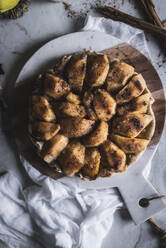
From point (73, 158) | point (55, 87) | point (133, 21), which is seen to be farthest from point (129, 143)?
point (133, 21)

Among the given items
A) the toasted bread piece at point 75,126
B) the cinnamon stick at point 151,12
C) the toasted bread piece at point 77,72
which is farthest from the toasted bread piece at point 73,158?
the cinnamon stick at point 151,12

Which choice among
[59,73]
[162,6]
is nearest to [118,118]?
[59,73]

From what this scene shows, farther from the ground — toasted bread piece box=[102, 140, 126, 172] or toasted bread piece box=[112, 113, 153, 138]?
toasted bread piece box=[112, 113, 153, 138]

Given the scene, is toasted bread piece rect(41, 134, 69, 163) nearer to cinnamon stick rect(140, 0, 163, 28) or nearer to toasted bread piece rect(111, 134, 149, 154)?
toasted bread piece rect(111, 134, 149, 154)

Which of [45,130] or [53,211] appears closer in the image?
[45,130]

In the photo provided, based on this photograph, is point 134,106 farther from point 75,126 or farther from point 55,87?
point 55,87

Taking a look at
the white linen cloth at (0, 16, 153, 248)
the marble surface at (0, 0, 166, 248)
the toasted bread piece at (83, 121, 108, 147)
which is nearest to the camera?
the toasted bread piece at (83, 121, 108, 147)

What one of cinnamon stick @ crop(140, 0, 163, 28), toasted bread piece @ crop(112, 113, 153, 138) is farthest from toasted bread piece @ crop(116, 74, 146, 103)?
cinnamon stick @ crop(140, 0, 163, 28)
